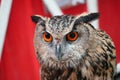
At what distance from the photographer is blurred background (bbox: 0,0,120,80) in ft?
4.68

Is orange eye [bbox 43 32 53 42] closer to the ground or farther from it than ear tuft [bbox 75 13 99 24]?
closer to the ground

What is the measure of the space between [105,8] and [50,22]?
0.43m

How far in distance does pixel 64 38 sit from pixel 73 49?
2.1 inches

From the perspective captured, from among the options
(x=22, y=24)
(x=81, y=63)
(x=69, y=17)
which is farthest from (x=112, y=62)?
(x=22, y=24)

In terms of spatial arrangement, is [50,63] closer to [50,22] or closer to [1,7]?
[50,22]

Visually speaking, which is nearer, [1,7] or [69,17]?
[69,17]

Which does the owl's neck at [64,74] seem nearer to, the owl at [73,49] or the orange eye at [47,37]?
the owl at [73,49]

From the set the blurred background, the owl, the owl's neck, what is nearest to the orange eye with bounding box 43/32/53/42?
the owl

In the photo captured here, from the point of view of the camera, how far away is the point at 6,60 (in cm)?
153

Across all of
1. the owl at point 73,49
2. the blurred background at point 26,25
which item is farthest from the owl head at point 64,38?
the blurred background at point 26,25

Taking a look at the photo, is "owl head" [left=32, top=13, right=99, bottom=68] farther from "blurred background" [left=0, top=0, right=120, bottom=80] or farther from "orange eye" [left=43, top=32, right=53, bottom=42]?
"blurred background" [left=0, top=0, right=120, bottom=80]

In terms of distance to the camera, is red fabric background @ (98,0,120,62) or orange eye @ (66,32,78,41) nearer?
orange eye @ (66,32,78,41)

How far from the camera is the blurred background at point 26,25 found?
56.1 inches

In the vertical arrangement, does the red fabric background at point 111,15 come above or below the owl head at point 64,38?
above
